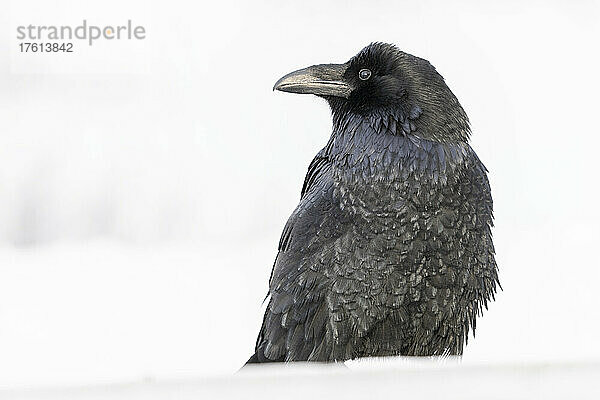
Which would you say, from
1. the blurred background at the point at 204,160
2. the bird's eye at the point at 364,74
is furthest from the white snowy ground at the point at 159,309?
the bird's eye at the point at 364,74

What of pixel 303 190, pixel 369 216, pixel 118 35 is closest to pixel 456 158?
pixel 369 216

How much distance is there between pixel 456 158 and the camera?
1503 millimetres

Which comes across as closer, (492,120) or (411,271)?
(411,271)

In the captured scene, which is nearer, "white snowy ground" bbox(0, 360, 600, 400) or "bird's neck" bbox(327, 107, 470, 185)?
"white snowy ground" bbox(0, 360, 600, 400)

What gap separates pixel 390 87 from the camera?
4.98 ft

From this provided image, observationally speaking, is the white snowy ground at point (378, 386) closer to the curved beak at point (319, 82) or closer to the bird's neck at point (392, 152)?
the bird's neck at point (392, 152)

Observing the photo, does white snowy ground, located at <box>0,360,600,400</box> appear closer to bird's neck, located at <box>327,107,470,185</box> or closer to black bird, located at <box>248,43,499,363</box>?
black bird, located at <box>248,43,499,363</box>

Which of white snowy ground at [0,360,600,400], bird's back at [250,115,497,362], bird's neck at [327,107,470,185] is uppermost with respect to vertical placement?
bird's neck at [327,107,470,185]

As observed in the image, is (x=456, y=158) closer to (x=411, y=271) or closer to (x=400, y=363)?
(x=411, y=271)

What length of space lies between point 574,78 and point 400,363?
0.72 m

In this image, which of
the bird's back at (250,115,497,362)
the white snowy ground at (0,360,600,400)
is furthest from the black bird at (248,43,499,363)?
the white snowy ground at (0,360,600,400)

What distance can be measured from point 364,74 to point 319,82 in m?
0.08

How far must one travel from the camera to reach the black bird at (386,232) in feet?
4.78

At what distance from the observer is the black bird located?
146 cm
